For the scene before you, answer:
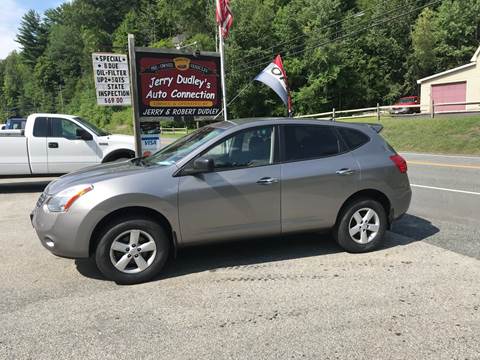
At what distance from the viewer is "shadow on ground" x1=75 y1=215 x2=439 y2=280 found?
15.8 feet

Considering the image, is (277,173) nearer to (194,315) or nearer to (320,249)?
(320,249)

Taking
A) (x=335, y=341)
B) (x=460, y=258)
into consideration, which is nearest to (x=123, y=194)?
(x=335, y=341)

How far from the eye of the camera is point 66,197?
4277 millimetres

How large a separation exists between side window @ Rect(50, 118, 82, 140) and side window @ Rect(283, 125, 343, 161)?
695cm

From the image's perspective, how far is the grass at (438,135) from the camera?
1892 cm

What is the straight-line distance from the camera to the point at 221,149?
4.73m

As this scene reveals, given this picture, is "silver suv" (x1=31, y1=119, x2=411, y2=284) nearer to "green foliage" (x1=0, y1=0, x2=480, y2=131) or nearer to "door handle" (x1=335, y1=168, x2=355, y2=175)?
"door handle" (x1=335, y1=168, x2=355, y2=175)

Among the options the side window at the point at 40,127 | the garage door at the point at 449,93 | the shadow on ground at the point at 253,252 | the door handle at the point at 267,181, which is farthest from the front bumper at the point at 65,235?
the garage door at the point at 449,93

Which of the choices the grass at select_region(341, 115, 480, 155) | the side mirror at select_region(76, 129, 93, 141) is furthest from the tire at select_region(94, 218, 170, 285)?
the grass at select_region(341, 115, 480, 155)

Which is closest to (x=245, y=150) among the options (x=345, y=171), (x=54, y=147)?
(x=345, y=171)

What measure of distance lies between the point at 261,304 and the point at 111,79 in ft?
23.5

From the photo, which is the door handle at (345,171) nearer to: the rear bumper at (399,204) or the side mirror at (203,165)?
the rear bumper at (399,204)

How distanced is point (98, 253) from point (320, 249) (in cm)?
266

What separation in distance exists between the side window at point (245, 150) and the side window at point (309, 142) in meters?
0.22
